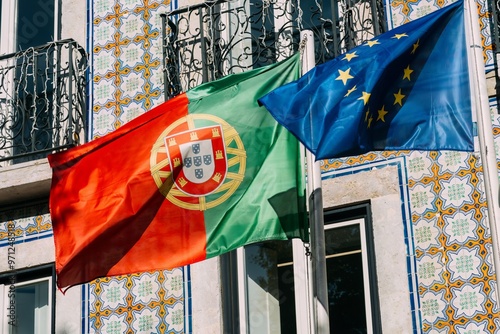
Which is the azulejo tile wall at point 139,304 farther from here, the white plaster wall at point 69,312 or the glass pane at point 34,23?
the glass pane at point 34,23

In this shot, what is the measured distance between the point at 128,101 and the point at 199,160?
2.70 m

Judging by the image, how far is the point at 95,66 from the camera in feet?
55.1

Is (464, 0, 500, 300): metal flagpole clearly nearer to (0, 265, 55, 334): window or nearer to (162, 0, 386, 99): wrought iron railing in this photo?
(162, 0, 386, 99): wrought iron railing

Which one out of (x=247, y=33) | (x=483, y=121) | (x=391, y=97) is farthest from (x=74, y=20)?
(x=483, y=121)

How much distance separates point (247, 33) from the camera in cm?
1622

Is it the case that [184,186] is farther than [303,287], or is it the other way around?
[303,287]

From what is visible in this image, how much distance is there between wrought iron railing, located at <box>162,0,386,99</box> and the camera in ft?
51.5

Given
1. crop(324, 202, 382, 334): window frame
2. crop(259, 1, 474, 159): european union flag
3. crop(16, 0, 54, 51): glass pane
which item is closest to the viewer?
crop(259, 1, 474, 159): european union flag

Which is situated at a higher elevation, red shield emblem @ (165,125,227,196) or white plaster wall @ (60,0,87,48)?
white plaster wall @ (60,0,87,48)

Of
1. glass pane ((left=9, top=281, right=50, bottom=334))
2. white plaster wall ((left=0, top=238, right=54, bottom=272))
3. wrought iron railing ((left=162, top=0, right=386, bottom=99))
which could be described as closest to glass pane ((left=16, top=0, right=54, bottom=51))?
wrought iron railing ((left=162, top=0, right=386, bottom=99))

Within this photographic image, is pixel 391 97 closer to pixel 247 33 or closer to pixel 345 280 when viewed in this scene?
pixel 345 280

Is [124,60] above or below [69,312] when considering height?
above

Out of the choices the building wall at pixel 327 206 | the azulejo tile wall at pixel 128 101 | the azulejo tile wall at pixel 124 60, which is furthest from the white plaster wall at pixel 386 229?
the azulejo tile wall at pixel 124 60

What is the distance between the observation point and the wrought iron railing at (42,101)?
16.5 metres
